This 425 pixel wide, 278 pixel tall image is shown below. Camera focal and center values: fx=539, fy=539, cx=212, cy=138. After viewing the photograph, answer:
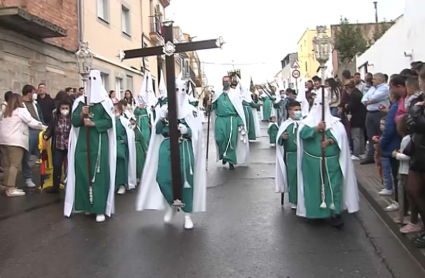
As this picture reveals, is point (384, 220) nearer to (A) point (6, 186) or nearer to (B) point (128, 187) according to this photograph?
(B) point (128, 187)

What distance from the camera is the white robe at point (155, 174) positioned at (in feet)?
23.0

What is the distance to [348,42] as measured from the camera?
34.4 meters

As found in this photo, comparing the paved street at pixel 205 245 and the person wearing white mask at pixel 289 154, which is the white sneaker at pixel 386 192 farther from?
the person wearing white mask at pixel 289 154

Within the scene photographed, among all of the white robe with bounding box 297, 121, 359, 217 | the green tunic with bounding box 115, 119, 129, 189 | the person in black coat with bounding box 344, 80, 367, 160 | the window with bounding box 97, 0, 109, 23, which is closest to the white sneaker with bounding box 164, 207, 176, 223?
the white robe with bounding box 297, 121, 359, 217

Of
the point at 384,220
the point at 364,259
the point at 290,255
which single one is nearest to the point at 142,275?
the point at 290,255

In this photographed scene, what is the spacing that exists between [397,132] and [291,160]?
1468mm

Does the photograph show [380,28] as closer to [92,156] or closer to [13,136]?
[13,136]

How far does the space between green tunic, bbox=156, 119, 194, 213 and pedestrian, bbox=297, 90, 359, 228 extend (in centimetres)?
145

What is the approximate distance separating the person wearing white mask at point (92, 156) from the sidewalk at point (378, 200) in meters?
3.73

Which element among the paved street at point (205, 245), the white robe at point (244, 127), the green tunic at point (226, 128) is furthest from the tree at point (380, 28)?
the paved street at point (205, 245)

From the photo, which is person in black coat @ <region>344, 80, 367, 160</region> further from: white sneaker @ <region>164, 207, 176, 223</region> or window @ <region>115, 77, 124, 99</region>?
window @ <region>115, 77, 124, 99</region>

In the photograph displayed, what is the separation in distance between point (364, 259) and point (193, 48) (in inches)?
124

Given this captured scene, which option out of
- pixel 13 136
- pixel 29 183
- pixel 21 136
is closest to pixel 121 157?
pixel 21 136

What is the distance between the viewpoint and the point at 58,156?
945 cm
